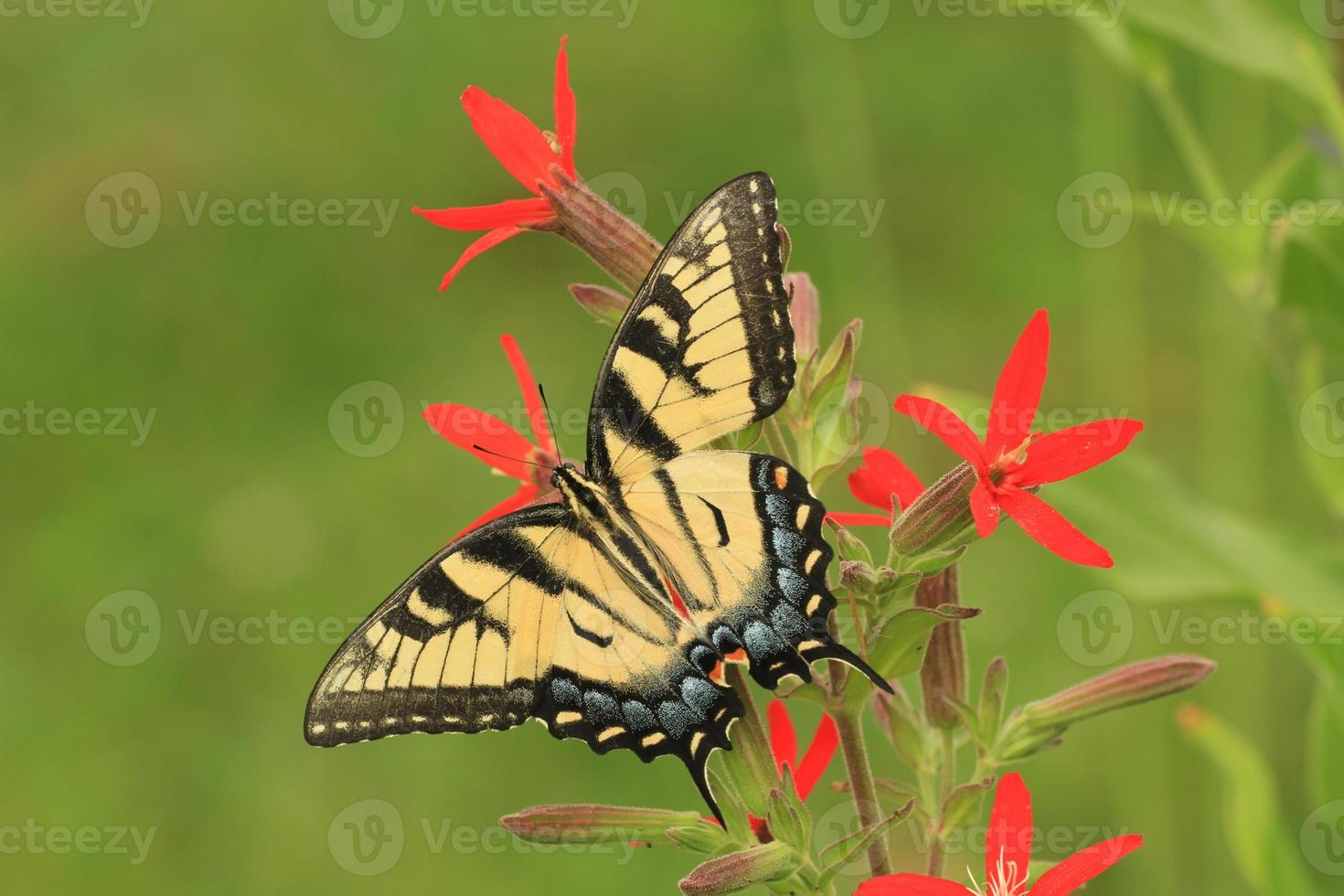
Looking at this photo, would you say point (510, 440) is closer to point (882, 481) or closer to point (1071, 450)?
point (882, 481)

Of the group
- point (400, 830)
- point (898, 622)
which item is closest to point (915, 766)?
point (898, 622)

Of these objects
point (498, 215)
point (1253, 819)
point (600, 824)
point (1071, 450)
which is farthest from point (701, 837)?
point (1253, 819)

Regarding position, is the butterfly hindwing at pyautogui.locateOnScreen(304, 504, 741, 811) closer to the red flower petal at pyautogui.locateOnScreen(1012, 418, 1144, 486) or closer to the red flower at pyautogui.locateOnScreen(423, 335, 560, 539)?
the red flower at pyautogui.locateOnScreen(423, 335, 560, 539)

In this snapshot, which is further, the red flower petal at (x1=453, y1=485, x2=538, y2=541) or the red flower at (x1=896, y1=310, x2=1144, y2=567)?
the red flower petal at (x1=453, y1=485, x2=538, y2=541)

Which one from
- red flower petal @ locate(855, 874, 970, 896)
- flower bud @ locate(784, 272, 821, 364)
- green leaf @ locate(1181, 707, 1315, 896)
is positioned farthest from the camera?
green leaf @ locate(1181, 707, 1315, 896)

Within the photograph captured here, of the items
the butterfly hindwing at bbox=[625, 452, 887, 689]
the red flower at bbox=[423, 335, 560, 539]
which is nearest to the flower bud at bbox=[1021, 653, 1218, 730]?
the butterfly hindwing at bbox=[625, 452, 887, 689]
